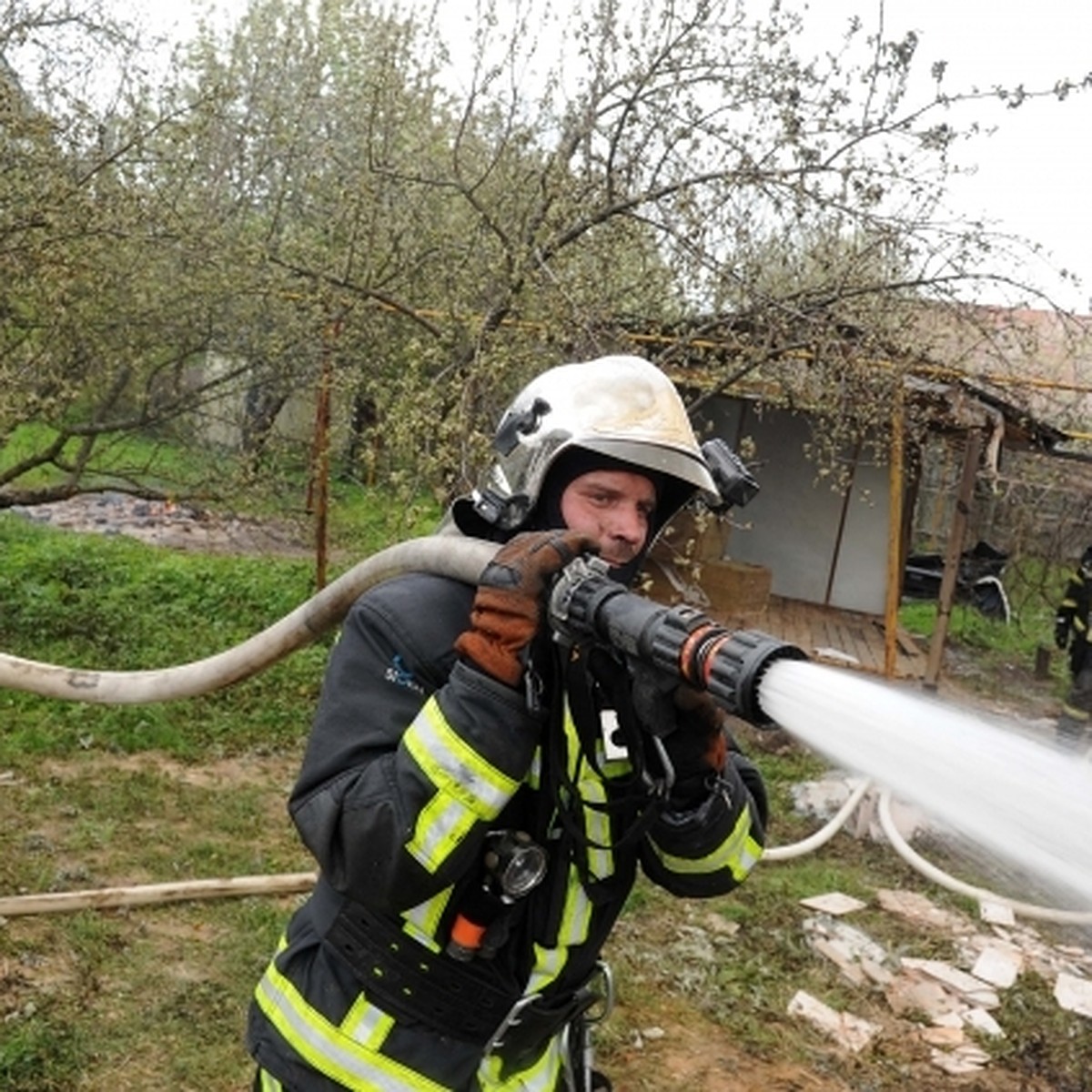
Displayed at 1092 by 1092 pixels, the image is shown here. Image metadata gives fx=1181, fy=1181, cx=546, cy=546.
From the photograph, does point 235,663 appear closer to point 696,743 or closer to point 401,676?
point 401,676

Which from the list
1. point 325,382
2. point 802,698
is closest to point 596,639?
point 802,698

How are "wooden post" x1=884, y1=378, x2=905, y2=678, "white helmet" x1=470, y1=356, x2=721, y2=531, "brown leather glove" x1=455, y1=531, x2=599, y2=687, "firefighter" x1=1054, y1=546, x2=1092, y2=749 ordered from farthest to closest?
"firefighter" x1=1054, y1=546, x2=1092, y2=749 → "wooden post" x1=884, y1=378, x2=905, y2=678 → "white helmet" x1=470, y1=356, x2=721, y2=531 → "brown leather glove" x1=455, y1=531, x2=599, y2=687

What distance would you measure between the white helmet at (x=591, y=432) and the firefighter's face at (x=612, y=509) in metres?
0.04

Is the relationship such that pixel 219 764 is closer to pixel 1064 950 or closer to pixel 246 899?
pixel 246 899

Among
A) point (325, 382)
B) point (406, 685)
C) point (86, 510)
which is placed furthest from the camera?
point (86, 510)

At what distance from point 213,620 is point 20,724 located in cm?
292

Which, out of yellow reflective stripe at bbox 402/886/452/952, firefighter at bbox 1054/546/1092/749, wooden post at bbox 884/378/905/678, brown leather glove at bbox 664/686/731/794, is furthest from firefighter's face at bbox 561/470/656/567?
firefighter at bbox 1054/546/1092/749

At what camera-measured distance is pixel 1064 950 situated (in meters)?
6.45

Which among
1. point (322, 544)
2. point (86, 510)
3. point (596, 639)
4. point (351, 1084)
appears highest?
point (596, 639)

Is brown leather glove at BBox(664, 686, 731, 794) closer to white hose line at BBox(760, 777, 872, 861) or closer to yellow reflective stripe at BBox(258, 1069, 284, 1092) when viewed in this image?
yellow reflective stripe at BBox(258, 1069, 284, 1092)

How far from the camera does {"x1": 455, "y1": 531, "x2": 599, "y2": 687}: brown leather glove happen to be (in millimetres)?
1816

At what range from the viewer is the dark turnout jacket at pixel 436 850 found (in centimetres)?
185

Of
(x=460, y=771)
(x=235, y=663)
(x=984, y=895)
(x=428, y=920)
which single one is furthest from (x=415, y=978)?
(x=984, y=895)

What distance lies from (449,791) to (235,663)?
1795 mm
